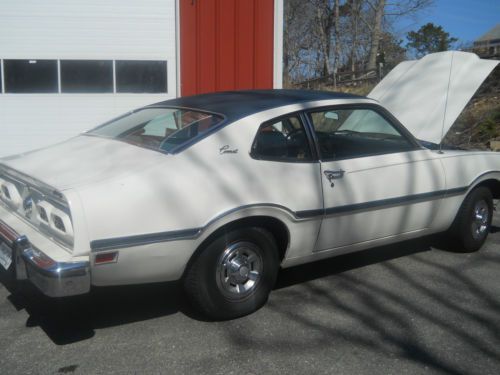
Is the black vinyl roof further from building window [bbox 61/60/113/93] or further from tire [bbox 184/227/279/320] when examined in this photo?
building window [bbox 61/60/113/93]

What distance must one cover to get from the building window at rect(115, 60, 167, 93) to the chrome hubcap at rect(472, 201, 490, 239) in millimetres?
5519

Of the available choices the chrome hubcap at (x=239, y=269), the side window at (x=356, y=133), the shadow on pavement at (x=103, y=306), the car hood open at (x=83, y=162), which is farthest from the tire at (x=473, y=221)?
the car hood open at (x=83, y=162)

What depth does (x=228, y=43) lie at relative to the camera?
369 inches

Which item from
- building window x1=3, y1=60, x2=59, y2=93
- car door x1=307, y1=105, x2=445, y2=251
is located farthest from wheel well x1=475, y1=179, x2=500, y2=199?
building window x1=3, y1=60, x2=59, y2=93

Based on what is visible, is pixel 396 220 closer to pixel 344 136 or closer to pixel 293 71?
pixel 344 136

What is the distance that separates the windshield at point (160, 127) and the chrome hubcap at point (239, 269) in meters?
0.80

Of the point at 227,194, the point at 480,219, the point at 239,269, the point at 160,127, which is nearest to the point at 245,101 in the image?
the point at 160,127

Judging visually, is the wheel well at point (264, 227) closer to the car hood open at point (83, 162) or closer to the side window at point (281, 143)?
the side window at point (281, 143)

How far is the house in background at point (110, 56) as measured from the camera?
8836 mm

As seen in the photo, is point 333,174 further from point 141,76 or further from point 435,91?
point 141,76

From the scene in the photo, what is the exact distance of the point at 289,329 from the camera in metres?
3.81

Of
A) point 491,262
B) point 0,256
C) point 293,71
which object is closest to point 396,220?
point 491,262

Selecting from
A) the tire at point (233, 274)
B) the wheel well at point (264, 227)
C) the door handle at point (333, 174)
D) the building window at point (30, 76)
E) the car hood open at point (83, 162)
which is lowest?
the tire at point (233, 274)

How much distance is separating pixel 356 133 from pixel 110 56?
5.27 meters
